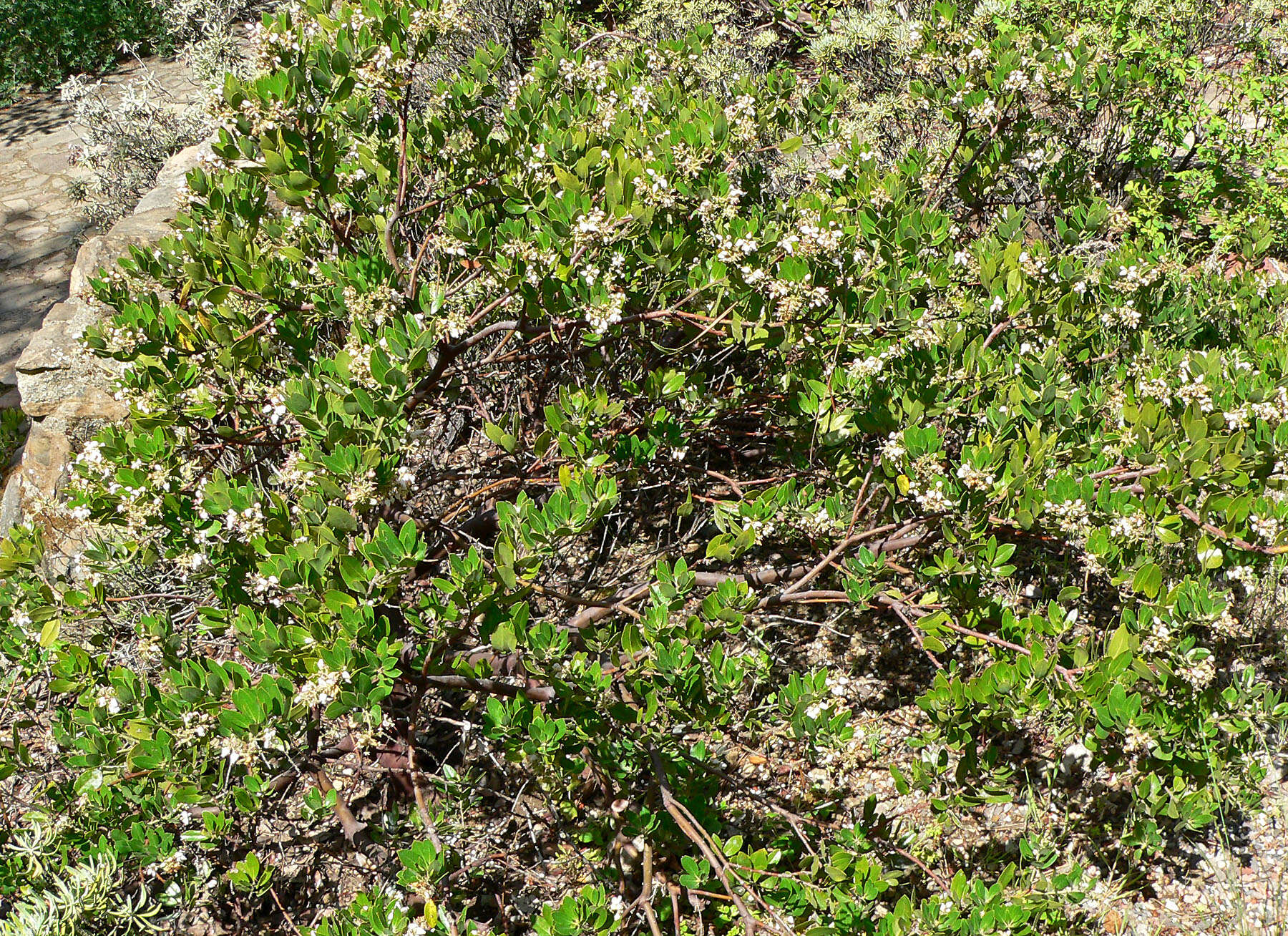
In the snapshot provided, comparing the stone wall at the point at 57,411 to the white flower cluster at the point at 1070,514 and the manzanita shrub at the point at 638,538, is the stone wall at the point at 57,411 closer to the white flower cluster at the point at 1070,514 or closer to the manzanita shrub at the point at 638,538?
the manzanita shrub at the point at 638,538

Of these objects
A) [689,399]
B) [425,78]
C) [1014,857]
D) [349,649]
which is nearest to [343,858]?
[349,649]

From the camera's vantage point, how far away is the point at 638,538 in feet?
11.4

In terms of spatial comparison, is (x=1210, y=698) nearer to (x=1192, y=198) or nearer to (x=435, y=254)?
(x=435, y=254)

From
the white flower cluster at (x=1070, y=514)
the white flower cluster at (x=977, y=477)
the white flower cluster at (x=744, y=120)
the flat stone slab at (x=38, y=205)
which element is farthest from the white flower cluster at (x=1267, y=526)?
the flat stone slab at (x=38, y=205)

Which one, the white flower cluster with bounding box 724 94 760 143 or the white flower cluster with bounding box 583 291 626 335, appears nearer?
the white flower cluster with bounding box 583 291 626 335

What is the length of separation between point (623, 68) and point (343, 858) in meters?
3.02

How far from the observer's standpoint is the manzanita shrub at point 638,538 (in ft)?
6.67

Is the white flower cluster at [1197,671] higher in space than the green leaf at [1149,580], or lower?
lower

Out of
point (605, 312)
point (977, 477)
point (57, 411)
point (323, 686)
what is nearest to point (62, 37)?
point (57, 411)

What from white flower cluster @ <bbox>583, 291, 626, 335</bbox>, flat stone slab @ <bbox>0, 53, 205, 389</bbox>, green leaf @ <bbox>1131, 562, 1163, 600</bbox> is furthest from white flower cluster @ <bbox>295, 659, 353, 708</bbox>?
flat stone slab @ <bbox>0, 53, 205, 389</bbox>

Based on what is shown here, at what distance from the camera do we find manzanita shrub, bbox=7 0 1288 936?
2.03m

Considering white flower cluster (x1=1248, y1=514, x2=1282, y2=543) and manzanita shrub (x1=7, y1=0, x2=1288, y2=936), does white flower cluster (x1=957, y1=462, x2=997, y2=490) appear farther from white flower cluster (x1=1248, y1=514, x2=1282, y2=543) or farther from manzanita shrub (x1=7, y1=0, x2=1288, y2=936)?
white flower cluster (x1=1248, y1=514, x2=1282, y2=543)

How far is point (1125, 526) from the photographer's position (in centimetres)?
212

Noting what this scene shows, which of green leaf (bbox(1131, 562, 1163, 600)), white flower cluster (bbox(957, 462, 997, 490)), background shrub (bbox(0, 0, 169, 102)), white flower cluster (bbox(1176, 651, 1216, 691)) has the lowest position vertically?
white flower cluster (bbox(1176, 651, 1216, 691))
